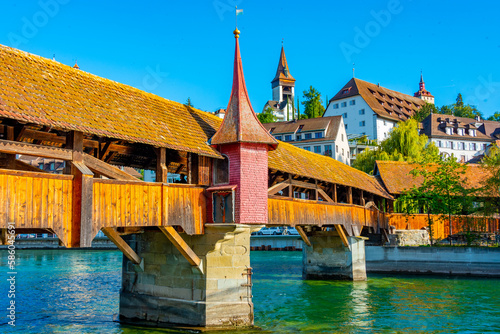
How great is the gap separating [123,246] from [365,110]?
62.9 meters

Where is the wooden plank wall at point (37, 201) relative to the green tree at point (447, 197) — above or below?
below

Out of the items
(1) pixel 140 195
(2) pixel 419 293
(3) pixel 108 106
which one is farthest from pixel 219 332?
(2) pixel 419 293

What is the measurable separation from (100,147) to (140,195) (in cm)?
235

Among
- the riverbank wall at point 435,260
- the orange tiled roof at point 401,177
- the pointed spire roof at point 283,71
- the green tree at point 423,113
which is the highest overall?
the pointed spire roof at point 283,71

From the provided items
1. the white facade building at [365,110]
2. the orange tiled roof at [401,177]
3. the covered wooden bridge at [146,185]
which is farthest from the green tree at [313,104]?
the covered wooden bridge at [146,185]

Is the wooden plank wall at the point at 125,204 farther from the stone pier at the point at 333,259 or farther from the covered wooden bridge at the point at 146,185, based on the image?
the stone pier at the point at 333,259

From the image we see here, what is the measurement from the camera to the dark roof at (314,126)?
2420 inches

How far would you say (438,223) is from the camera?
3609cm

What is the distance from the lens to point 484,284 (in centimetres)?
2531

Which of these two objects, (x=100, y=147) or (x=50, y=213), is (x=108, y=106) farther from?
A: (x=50, y=213)

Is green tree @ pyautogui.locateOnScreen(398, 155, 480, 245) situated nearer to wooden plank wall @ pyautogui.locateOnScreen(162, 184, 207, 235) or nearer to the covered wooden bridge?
the covered wooden bridge

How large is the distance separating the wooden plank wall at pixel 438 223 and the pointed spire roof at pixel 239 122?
887 inches

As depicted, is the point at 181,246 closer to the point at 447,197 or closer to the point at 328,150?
the point at 447,197

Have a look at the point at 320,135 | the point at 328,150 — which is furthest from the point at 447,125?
the point at 328,150
